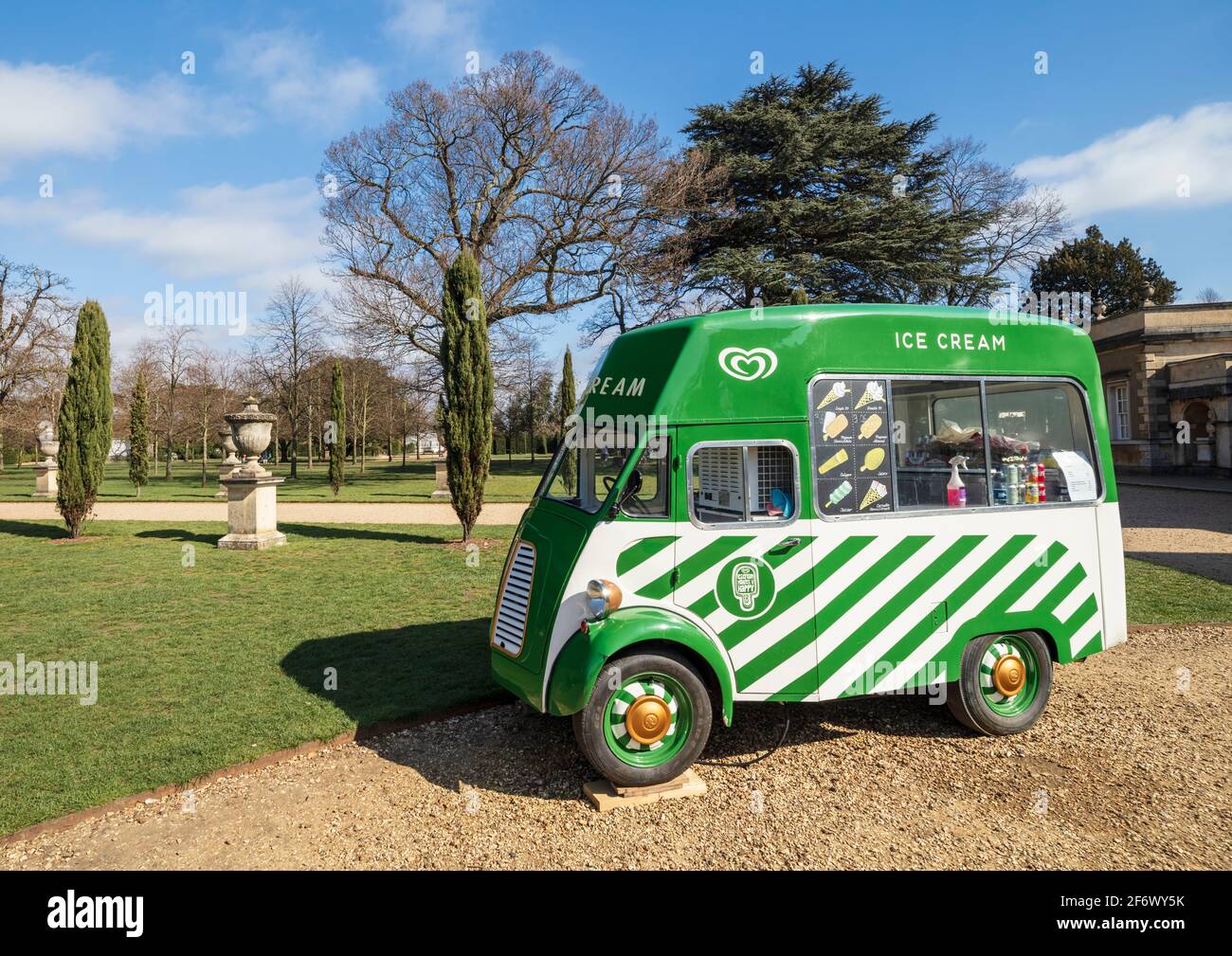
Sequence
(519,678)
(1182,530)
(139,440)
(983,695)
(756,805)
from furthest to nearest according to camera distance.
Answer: (139,440)
(1182,530)
(983,695)
(519,678)
(756,805)

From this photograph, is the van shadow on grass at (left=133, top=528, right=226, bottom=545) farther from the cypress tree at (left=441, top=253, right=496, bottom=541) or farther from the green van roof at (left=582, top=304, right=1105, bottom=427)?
the green van roof at (left=582, top=304, right=1105, bottom=427)

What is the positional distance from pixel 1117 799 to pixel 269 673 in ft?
23.8

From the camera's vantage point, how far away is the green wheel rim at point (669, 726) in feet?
16.0

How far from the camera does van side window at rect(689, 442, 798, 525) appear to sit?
519cm

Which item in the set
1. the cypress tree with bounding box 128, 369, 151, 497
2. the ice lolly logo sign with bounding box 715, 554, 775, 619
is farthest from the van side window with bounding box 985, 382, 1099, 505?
the cypress tree with bounding box 128, 369, 151, 497

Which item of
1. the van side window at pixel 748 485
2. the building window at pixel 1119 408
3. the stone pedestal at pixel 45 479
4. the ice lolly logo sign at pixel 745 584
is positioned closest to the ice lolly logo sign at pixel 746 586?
the ice lolly logo sign at pixel 745 584

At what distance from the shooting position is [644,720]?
4902 mm

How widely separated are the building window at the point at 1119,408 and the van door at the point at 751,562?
3841 centimetres

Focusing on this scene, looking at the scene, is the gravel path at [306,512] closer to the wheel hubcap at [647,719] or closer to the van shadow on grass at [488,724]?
the van shadow on grass at [488,724]

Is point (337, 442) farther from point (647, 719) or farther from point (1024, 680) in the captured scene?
point (1024, 680)

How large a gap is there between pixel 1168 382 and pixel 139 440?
1814 inches

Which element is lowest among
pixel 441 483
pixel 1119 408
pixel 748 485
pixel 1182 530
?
pixel 1182 530

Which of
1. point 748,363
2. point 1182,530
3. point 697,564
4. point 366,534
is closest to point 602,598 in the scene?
point 697,564

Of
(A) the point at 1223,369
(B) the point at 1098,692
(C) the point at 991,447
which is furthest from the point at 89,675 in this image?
(A) the point at 1223,369
